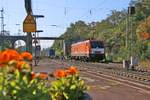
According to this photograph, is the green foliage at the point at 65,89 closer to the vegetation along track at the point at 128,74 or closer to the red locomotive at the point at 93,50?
the vegetation along track at the point at 128,74

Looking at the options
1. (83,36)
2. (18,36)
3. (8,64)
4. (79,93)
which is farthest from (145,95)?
(83,36)

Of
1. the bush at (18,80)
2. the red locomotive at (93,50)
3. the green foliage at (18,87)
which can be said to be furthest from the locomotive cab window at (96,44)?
the green foliage at (18,87)

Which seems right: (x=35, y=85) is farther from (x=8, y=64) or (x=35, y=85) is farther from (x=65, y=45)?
(x=65, y=45)

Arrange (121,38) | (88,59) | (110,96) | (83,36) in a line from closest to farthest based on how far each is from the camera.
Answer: (110,96), (88,59), (121,38), (83,36)

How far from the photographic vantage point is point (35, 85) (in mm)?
7203

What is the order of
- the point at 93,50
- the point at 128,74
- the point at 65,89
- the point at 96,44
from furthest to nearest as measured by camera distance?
the point at 96,44
the point at 93,50
the point at 128,74
the point at 65,89

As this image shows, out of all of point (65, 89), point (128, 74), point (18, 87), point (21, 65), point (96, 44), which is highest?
point (96, 44)

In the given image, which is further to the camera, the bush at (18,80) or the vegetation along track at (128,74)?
the vegetation along track at (128,74)

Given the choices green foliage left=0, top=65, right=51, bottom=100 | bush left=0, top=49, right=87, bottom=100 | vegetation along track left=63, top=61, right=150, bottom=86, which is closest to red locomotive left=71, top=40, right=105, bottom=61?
vegetation along track left=63, top=61, right=150, bottom=86

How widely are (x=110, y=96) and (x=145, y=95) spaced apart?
1737mm

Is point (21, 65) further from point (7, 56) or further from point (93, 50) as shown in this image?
point (93, 50)

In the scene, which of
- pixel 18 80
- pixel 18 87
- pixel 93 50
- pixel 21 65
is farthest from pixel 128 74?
pixel 93 50

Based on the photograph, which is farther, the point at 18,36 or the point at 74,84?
the point at 18,36

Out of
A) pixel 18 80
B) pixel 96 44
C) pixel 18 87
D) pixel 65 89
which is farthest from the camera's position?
pixel 96 44
